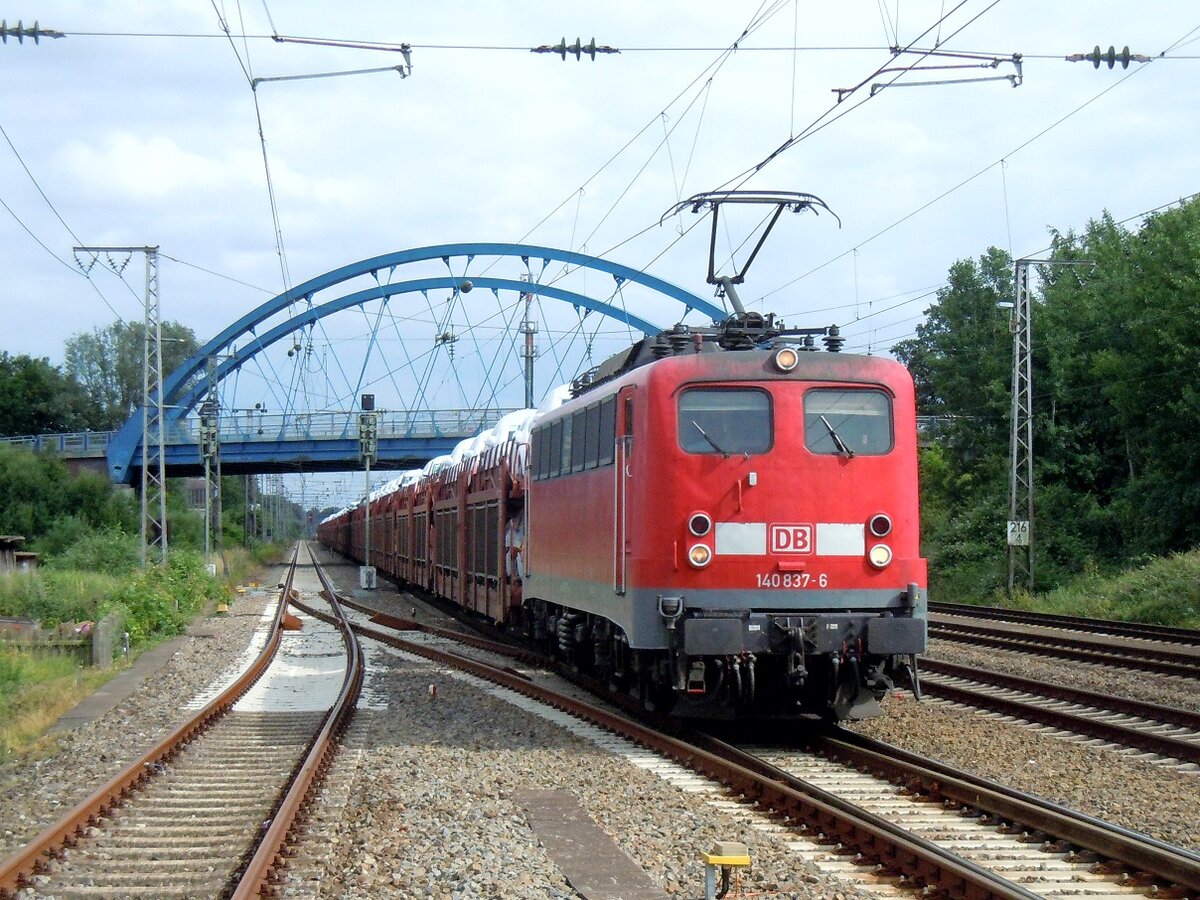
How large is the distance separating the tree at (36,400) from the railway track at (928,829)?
84596mm

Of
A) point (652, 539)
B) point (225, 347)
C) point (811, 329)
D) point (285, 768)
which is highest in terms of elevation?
point (225, 347)

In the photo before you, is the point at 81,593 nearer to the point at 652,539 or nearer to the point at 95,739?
the point at 95,739

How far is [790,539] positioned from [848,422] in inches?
45.9

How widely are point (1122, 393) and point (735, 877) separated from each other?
30696 mm

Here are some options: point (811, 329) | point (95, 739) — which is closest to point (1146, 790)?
point (811, 329)

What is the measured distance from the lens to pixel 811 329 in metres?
12.3

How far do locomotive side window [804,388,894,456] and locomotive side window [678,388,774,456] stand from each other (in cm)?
38

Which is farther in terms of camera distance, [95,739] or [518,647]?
[518,647]

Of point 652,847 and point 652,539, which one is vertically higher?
point 652,539

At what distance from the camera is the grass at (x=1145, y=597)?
27000 mm

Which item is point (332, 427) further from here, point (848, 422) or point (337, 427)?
point (848, 422)

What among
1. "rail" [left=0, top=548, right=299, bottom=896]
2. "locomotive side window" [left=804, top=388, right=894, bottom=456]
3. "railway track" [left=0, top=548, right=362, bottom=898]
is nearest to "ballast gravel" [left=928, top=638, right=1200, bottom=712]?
"locomotive side window" [left=804, top=388, right=894, bottom=456]

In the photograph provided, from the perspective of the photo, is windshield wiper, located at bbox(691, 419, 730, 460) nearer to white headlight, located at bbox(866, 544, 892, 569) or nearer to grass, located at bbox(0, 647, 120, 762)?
white headlight, located at bbox(866, 544, 892, 569)

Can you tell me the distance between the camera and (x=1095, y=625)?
25328mm
